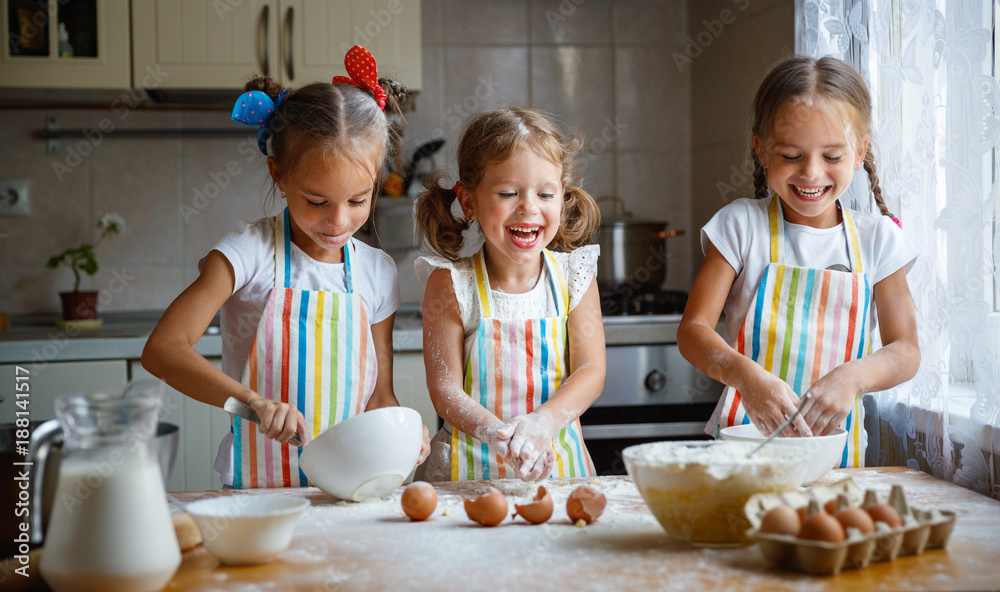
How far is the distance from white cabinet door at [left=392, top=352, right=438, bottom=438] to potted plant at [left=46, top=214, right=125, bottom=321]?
2.94 feet

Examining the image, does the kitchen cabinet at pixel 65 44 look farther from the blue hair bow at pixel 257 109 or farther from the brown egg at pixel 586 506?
the brown egg at pixel 586 506

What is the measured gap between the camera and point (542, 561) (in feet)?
2.38

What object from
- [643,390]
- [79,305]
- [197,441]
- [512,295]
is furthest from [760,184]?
[79,305]

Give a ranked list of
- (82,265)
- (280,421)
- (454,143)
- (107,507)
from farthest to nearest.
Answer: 1. (454,143)
2. (82,265)
3. (280,421)
4. (107,507)

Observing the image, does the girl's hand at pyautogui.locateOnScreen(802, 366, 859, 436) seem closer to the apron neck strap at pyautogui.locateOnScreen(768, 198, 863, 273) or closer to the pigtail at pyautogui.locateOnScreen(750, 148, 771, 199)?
the apron neck strap at pyautogui.locateOnScreen(768, 198, 863, 273)

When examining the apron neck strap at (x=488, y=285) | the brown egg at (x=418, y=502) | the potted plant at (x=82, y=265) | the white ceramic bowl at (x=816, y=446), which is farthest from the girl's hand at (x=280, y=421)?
the potted plant at (x=82, y=265)

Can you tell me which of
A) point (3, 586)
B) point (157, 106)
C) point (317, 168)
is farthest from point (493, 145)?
point (157, 106)

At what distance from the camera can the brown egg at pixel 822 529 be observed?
2.19ft

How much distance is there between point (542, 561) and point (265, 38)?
179 cm

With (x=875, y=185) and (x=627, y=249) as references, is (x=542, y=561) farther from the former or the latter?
(x=627, y=249)

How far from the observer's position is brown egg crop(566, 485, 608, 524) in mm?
824

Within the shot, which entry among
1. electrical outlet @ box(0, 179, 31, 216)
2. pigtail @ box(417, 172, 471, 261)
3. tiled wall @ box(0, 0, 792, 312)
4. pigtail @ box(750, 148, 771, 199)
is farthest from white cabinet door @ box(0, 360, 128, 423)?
pigtail @ box(750, 148, 771, 199)

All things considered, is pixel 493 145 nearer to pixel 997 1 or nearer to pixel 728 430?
pixel 728 430

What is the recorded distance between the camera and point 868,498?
2.47ft
